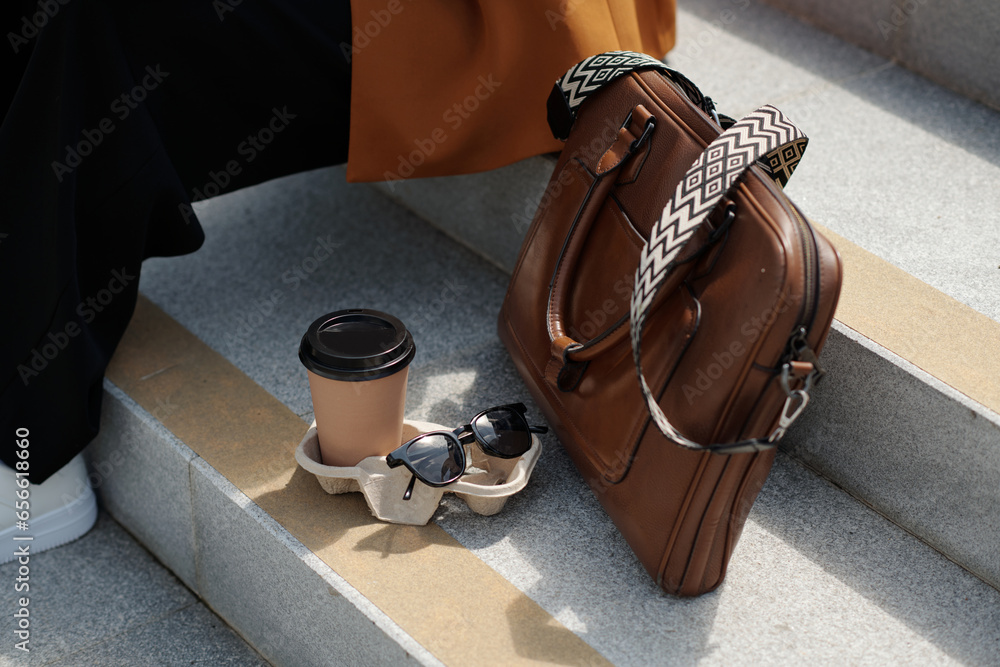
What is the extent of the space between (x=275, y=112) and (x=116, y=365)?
17.4 inches

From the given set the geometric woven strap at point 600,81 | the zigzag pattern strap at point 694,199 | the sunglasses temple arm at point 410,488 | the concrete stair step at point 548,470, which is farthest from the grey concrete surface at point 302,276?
the zigzag pattern strap at point 694,199

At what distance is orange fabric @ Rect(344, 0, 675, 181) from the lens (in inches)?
53.9

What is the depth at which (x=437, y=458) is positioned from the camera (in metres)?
1.18

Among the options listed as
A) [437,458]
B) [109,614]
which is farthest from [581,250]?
[109,614]

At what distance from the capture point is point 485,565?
44.8 inches

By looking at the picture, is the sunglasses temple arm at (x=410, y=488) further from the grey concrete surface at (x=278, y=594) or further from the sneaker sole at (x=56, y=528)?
the sneaker sole at (x=56, y=528)

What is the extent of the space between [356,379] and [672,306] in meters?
0.37

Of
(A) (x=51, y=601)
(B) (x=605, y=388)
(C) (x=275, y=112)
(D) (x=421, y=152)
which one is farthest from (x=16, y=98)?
(B) (x=605, y=388)

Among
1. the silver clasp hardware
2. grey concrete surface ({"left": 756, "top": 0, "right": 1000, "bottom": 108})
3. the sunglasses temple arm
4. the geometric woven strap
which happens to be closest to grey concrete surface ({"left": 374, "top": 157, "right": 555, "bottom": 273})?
the geometric woven strap

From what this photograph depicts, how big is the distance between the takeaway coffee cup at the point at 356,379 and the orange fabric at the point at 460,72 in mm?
362

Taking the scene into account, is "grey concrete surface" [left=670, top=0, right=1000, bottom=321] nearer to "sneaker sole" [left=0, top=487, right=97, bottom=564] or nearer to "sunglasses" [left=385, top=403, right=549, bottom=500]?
"sunglasses" [left=385, top=403, right=549, bottom=500]

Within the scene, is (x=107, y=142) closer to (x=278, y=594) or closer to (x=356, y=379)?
(x=356, y=379)

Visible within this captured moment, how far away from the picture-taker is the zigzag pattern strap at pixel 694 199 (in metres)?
0.99

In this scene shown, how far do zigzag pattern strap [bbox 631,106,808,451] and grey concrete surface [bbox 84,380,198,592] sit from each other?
0.65 metres
